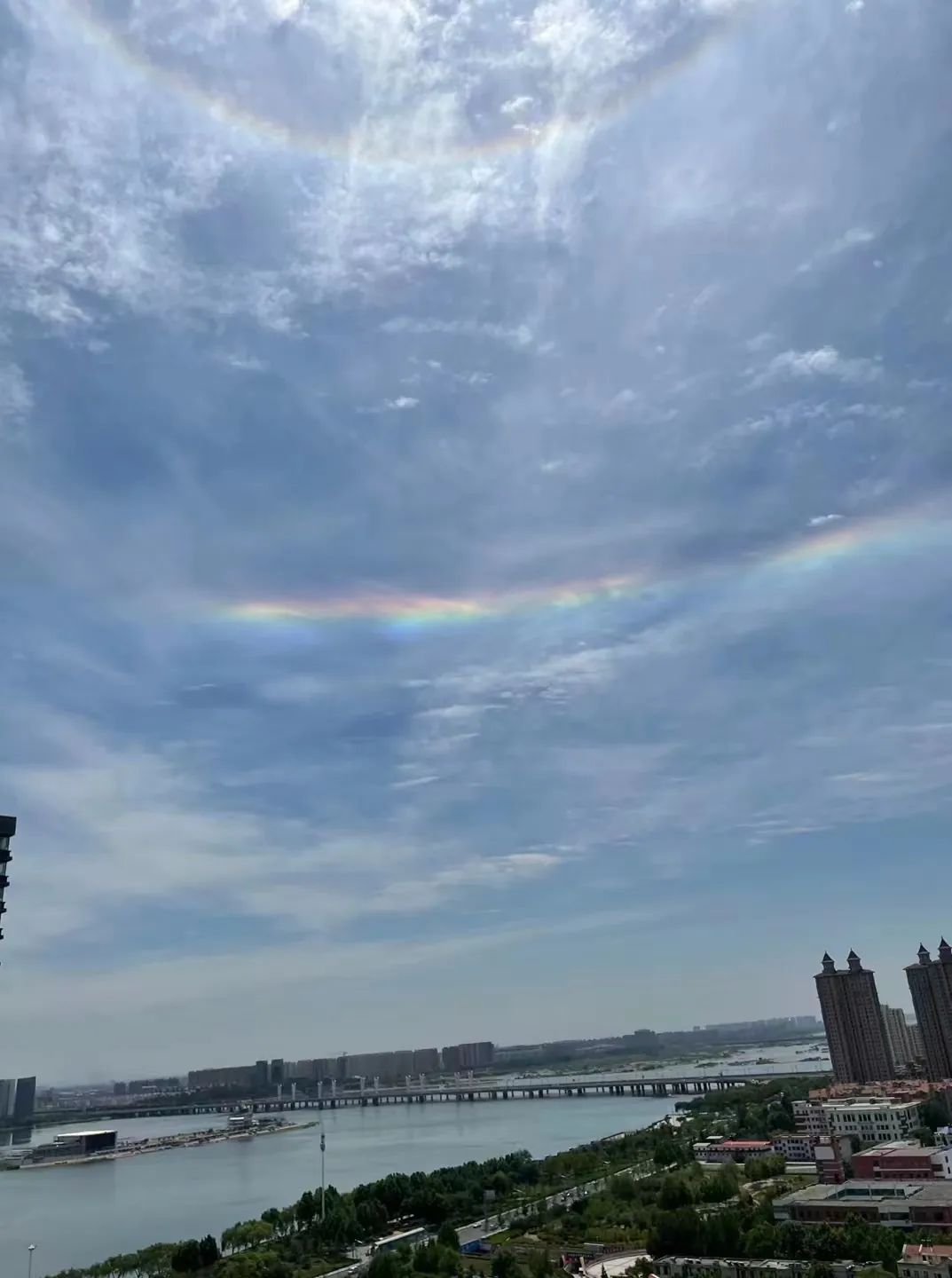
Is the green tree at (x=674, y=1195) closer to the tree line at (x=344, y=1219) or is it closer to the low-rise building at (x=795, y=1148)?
the tree line at (x=344, y=1219)

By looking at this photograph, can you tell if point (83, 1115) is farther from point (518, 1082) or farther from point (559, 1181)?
point (559, 1181)

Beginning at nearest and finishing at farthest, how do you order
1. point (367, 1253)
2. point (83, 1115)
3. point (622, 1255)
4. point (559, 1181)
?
1. point (622, 1255)
2. point (367, 1253)
3. point (559, 1181)
4. point (83, 1115)

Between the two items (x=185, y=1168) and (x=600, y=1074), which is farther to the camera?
(x=600, y=1074)

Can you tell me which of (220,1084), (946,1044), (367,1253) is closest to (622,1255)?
(367,1253)

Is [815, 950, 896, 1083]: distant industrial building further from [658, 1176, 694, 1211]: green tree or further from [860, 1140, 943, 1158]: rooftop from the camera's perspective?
[658, 1176, 694, 1211]: green tree

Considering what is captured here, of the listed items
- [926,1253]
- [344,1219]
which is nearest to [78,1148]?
[344,1219]

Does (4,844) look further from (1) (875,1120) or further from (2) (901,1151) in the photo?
(1) (875,1120)

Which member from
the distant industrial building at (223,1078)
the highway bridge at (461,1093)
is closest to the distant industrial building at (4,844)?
the highway bridge at (461,1093)

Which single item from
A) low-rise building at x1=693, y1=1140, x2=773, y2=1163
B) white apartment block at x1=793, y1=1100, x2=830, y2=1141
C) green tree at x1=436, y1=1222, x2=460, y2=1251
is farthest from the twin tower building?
green tree at x1=436, y1=1222, x2=460, y2=1251
